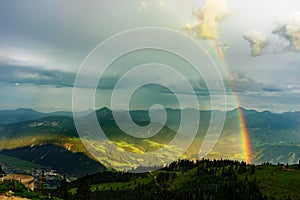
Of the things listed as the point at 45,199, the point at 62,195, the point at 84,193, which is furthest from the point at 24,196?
the point at 62,195

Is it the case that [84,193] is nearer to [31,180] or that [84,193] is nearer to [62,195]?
[31,180]

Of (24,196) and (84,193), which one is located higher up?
(24,196)

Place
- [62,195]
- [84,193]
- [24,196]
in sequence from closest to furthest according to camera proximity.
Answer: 1. [24,196]
2. [84,193]
3. [62,195]

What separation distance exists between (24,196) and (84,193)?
49.2m

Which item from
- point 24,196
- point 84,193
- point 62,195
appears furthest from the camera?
point 62,195

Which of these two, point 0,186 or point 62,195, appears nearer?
point 0,186

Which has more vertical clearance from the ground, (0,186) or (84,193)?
(0,186)

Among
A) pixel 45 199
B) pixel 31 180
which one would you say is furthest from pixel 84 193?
pixel 45 199

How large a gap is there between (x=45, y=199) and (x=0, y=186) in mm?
8446

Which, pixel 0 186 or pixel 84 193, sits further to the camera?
pixel 84 193

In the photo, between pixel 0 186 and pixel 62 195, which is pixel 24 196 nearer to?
pixel 0 186

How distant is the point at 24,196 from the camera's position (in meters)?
61.2

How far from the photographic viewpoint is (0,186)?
62344 mm

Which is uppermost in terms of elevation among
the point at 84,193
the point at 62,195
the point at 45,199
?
the point at 45,199
